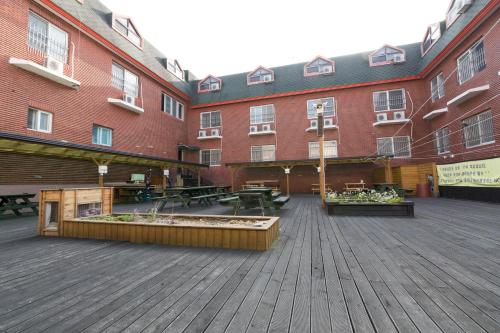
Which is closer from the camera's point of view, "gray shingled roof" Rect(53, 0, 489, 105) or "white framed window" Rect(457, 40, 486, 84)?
"white framed window" Rect(457, 40, 486, 84)

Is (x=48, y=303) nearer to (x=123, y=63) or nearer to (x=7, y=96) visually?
(x=7, y=96)

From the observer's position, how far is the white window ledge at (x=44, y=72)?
8578 mm

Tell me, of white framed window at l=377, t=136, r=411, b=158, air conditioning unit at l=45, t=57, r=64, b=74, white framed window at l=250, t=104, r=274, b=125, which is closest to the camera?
air conditioning unit at l=45, t=57, r=64, b=74

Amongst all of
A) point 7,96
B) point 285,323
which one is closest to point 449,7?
point 285,323

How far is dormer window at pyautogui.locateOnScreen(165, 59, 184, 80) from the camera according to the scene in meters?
18.6

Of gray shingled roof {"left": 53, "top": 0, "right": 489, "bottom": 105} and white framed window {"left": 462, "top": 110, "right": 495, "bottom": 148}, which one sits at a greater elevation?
gray shingled roof {"left": 53, "top": 0, "right": 489, "bottom": 105}

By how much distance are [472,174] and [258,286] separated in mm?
13272

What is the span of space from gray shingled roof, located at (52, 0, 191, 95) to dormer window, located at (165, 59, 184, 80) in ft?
2.15

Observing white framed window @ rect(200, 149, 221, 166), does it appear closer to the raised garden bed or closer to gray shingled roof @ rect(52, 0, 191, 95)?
gray shingled roof @ rect(52, 0, 191, 95)

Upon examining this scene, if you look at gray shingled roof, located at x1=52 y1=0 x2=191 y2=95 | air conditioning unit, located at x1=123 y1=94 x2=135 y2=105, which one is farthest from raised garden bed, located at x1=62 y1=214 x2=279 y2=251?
gray shingled roof, located at x1=52 y1=0 x2=191 y2=95

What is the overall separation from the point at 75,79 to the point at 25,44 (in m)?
2.07

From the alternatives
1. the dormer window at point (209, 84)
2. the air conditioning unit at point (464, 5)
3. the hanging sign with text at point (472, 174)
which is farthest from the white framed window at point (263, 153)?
the air conditioning unit at point (464, 5)

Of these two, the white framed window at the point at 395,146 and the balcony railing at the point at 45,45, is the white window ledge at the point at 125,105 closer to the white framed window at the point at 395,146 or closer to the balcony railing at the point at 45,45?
the balcony railing at the point at 45,45

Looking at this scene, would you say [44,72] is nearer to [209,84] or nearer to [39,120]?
[39,120]
